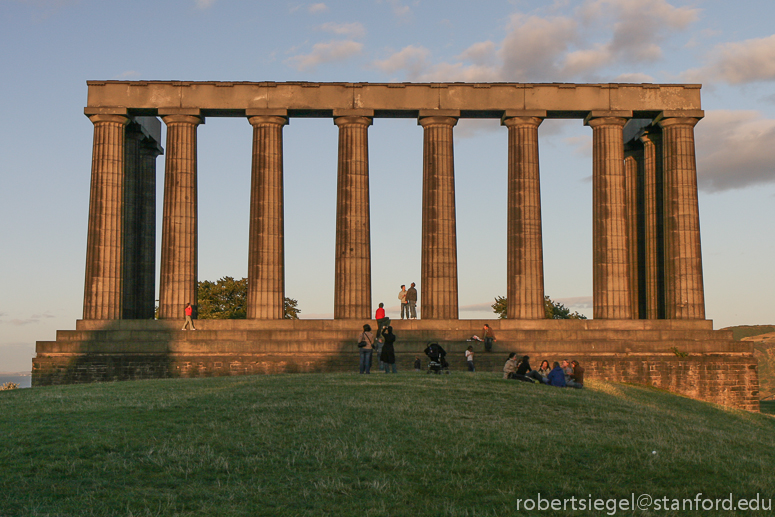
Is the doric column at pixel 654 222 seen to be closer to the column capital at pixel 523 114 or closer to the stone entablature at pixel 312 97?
the stone entablature at pixel 312 97

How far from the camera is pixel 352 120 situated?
53844 mm

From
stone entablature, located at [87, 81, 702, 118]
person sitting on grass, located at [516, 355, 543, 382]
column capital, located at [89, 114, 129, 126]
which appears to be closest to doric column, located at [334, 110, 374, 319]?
stone entablature, located at [87, 81, 702, 118]

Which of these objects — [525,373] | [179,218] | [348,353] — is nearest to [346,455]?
[525,373]

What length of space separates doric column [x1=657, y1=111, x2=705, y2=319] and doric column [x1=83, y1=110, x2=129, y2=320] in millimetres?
35787

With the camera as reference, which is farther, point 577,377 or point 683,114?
point 683,114

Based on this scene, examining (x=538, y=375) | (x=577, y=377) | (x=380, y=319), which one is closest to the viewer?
(x=538, y=375)

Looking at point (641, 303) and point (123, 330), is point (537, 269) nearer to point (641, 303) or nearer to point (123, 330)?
point (641, 303)

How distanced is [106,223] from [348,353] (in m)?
18.2

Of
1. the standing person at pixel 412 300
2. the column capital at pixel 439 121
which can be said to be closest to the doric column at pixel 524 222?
the column capital at pixel 439 121

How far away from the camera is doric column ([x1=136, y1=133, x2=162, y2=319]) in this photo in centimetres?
5931

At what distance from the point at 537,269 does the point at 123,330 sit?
2615 cm

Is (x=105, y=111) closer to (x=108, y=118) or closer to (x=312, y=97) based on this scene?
(x=108, y=118)

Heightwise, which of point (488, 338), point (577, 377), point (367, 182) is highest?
point (367, 182)

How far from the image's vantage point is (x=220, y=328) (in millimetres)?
51688
